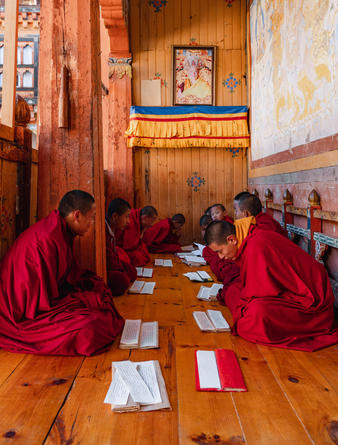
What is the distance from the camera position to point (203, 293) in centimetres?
371

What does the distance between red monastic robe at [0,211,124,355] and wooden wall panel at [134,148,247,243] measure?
15.2 feet

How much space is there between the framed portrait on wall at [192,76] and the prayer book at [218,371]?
5.59 m

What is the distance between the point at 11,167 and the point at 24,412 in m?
2.08

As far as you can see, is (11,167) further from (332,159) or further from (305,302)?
(332,159)

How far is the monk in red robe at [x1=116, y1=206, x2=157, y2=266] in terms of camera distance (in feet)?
17.1

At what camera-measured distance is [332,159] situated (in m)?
3.38

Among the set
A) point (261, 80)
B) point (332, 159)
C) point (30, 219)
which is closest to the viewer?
point (332, 159)

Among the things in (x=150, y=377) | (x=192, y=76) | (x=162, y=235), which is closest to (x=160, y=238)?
(x=162, y=235)

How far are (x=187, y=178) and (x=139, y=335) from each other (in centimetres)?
477

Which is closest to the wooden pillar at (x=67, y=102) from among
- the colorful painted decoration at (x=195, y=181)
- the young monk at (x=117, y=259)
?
A: the young monk at (x=117, y=259)

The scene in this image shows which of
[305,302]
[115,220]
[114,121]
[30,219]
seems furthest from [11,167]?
[114,121]

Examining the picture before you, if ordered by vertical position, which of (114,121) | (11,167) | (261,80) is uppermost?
(261,80)

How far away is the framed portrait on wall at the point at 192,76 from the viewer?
6.95m

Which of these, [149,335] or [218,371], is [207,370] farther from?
[149,335]
